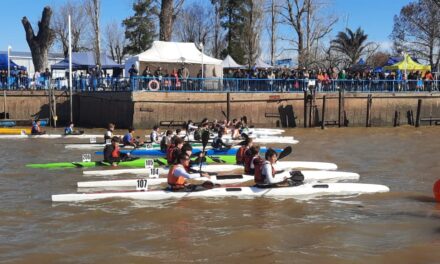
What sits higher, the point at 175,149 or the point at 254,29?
the point at 254,29

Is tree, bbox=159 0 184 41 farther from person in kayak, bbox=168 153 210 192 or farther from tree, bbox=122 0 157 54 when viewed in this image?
person in kayak, bbox=168 153 210 192

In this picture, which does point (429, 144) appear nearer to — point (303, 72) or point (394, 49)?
point (303, 72)

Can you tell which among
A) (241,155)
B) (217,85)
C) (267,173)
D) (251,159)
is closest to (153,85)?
(217,85)

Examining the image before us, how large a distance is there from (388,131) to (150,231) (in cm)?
2218

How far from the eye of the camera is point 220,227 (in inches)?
377

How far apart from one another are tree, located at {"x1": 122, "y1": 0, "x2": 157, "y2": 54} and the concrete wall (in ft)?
65.2

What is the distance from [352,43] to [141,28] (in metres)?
20.0

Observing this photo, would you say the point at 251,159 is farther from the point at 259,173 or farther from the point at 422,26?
the point at 422,26

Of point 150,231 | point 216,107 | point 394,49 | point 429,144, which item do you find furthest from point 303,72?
point 394,49

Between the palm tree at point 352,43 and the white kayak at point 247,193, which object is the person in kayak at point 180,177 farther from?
the palm tree at point 352,43

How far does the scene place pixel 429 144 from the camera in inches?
902

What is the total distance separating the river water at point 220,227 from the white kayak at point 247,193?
0.50 feet

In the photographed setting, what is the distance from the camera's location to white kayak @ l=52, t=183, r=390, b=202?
11297 mm

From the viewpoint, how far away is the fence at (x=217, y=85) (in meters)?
28.5
